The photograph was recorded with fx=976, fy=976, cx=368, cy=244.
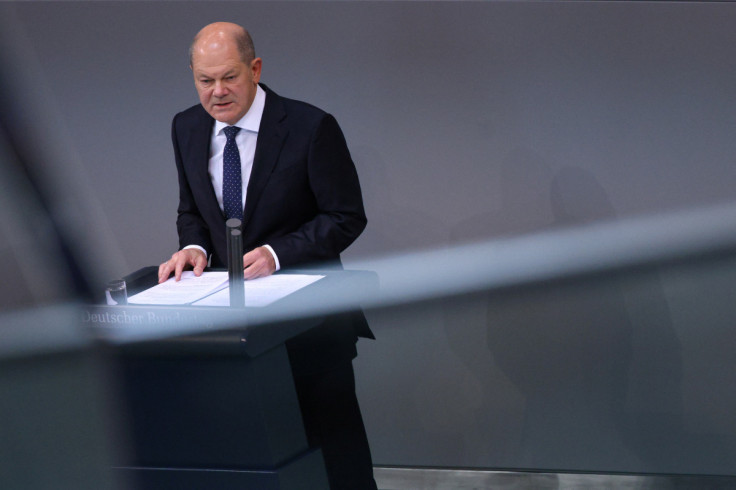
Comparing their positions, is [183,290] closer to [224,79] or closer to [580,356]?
[224,79]

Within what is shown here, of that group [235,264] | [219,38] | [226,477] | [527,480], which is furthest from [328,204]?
[527,480]

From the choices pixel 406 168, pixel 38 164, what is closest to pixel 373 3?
pixel 406 168

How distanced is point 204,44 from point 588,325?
1.89 metres

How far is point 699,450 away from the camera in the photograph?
138 inches

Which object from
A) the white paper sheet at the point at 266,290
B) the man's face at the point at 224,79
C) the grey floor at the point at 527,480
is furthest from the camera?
the grey floor at the point at 527,480

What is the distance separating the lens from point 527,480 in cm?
359

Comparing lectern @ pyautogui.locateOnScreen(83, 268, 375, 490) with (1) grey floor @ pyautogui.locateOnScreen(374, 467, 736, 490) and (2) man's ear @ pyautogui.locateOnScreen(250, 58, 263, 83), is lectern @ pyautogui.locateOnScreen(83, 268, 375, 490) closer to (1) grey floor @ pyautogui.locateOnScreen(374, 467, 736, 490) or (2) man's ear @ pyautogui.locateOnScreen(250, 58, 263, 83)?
(2) man's ear @ pyautogui.locateOnScreen(250, 58, 263, 83)

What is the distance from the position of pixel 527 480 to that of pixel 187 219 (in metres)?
1.79

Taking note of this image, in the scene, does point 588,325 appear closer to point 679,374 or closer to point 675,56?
point 679,374

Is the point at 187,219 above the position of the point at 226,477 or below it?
above

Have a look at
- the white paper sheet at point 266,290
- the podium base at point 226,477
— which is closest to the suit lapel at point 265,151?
the white paper sheet at point 266,290

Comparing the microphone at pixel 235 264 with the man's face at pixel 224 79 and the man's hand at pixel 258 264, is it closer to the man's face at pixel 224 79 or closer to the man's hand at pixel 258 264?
the man's hand at pixel 258 264

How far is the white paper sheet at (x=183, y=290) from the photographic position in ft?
5.91

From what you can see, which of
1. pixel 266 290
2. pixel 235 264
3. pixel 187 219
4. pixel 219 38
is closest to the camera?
pixel 235 264
